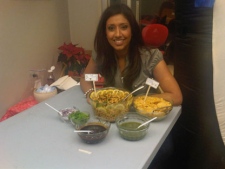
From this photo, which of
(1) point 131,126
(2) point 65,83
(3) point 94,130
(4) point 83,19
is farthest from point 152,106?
(4) point 83,19

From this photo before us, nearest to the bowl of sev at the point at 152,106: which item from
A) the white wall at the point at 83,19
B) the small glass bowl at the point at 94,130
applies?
the small glass bowl at the point at 94,130

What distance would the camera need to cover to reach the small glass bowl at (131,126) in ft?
3.37

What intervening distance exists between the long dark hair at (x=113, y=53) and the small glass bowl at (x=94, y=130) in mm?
524

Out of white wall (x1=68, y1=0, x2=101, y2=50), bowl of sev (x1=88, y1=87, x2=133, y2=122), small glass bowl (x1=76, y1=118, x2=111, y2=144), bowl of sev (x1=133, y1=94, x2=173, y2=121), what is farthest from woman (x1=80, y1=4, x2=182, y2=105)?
white wall (x1=68, y1=0, x2=101, y2=50)

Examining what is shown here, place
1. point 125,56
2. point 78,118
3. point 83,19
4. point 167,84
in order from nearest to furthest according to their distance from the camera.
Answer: point 78,118 < point 167,84 < point 125,56 < point 83,19

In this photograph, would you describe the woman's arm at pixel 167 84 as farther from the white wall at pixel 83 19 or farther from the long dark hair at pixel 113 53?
the white wall at pixel 83 19

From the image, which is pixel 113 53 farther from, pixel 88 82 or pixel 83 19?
pixel 83 19

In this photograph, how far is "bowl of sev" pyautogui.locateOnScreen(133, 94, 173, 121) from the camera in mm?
1189

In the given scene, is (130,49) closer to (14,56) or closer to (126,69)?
(126,69)

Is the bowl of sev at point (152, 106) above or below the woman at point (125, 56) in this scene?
below

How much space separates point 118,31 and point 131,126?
27.3 inches

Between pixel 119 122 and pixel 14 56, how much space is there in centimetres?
141

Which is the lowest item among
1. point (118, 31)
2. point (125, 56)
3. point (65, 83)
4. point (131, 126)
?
point (65, 83)

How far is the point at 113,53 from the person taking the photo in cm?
169
